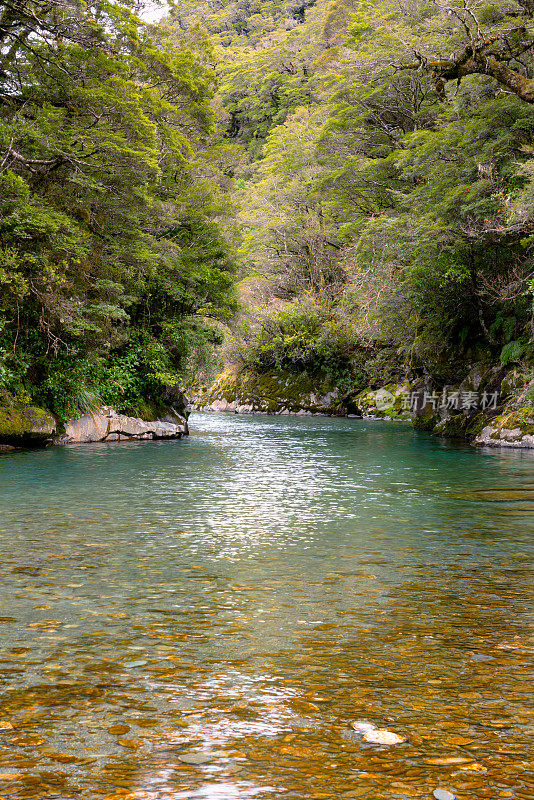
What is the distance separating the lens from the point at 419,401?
29672mm

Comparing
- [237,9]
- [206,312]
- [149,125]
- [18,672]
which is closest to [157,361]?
[206,312]

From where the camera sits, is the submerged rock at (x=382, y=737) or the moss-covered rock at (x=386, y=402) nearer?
the submerged rock at (x=382, y=737)

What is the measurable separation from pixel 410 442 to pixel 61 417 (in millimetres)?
10562

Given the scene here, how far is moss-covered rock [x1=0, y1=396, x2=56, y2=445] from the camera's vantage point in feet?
52.3

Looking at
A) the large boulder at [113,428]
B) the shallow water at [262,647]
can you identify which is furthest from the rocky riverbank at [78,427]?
the shallow water at [262,647]

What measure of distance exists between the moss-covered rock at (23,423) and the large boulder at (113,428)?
1.05 meters

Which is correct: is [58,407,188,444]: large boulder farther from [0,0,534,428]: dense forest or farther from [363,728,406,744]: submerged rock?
[363,728,406,744]: submerged rock

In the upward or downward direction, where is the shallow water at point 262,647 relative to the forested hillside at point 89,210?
downward

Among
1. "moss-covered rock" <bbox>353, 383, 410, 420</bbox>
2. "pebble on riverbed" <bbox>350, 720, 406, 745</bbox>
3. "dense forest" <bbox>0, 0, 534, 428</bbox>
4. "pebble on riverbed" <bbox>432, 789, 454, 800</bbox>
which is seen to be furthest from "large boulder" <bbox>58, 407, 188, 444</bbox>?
"pebble on riverbed" <bbox>432, 789, 454, 800</bbox>

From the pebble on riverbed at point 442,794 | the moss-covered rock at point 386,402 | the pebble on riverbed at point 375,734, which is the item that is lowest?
the pebble on riverbed at point 375,734

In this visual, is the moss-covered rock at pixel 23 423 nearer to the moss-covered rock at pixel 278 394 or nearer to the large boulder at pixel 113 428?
the large boulder at pixel 113 428

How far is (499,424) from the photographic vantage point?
1938cm

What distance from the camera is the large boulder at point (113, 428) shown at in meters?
18.8

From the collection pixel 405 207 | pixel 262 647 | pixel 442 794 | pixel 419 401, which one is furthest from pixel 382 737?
pixel 419 401
